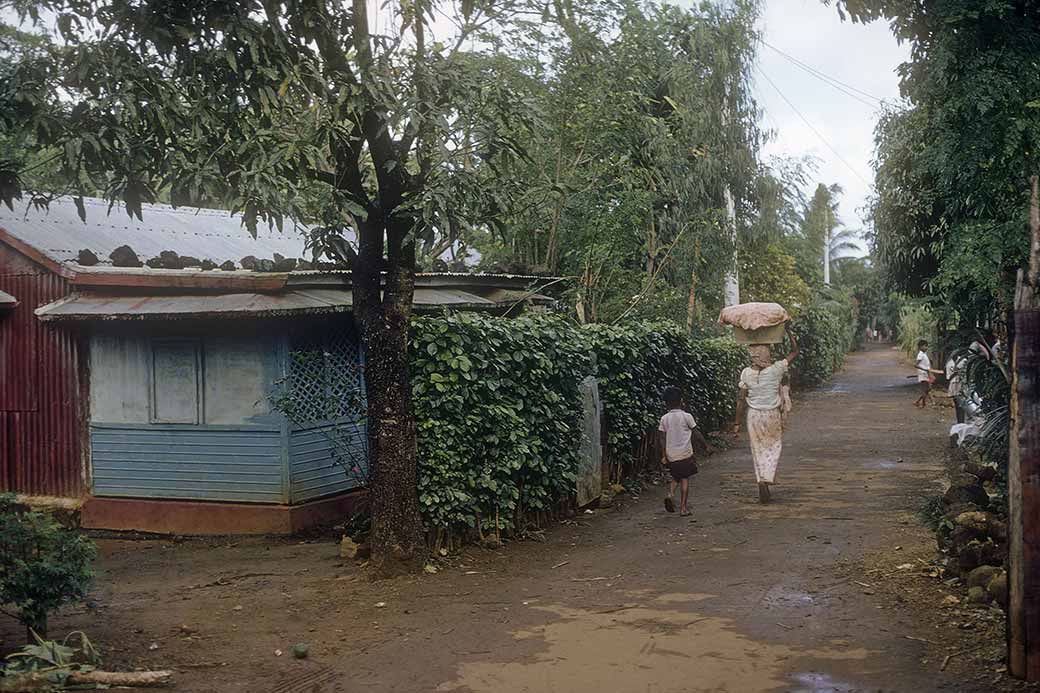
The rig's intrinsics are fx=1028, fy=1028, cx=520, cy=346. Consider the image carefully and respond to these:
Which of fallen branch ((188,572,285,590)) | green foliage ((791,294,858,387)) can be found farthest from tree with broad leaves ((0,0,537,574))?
green foliage ((791,294,858,387))

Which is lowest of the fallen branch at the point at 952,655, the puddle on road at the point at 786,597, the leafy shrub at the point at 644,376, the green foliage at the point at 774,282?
the puddle on road at the point at 786,597

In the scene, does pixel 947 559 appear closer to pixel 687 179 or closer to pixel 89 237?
pixel 89 237

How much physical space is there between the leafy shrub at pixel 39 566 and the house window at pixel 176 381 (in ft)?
17.1

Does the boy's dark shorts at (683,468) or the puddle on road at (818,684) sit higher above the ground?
the boy's dark shorts at (683,468)

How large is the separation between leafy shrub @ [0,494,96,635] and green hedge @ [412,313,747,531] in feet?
10.6

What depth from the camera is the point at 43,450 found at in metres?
12.6

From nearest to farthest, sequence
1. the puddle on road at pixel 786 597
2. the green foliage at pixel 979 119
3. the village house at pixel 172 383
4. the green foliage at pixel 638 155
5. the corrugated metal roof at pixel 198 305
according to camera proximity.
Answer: the puddle on road at pixel 786 597 < the green foliage at pixel 979 119 < the corrugated metal roof at pixel 198 305 < the village house at pixel 172 383 < the green foliage at pixel 638 155

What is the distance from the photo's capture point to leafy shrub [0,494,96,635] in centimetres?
608

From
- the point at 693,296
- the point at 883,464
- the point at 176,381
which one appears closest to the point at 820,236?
the point at 693,296

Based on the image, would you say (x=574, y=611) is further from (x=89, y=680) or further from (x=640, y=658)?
(x=89, y=680)

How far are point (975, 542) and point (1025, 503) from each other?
8.12 feet

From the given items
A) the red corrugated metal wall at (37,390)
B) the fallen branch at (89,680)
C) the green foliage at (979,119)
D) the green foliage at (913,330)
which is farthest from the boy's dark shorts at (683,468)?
the green foliage at (913,330)

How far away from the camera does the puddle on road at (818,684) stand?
5.62 m

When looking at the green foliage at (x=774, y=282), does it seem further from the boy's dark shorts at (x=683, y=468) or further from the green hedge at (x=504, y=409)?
the boy's dark shorts at (x=683, y=468)
